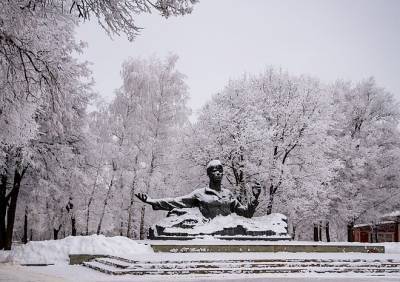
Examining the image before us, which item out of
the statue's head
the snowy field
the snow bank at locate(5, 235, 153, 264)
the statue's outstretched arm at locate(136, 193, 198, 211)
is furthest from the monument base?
the snow bank at locate(5, 235, 153, 264)

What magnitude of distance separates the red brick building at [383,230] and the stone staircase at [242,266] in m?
18.2

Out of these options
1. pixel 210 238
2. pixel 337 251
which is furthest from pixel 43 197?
pixel 337 251

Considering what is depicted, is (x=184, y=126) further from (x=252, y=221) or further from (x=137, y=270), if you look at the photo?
(x=137, y=270)

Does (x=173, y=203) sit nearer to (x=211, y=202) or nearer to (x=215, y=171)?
(x=211, y=202)

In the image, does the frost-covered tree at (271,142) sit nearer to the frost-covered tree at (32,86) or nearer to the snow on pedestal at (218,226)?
the snow on pedestal at (218,226)

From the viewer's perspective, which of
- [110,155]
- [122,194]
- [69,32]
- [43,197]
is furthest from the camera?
[122,194]

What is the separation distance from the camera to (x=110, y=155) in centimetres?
2514

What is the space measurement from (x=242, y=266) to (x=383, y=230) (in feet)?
109

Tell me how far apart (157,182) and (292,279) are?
1541cm

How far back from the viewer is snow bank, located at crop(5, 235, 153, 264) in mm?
14125

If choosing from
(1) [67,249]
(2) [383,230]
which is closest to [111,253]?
(1) [67,249]

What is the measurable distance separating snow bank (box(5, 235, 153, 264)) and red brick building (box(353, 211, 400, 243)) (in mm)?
21180

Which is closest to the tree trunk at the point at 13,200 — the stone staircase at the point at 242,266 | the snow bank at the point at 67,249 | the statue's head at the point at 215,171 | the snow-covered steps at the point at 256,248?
the snow bank at the point at 67,249

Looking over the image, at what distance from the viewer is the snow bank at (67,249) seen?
14125mm
